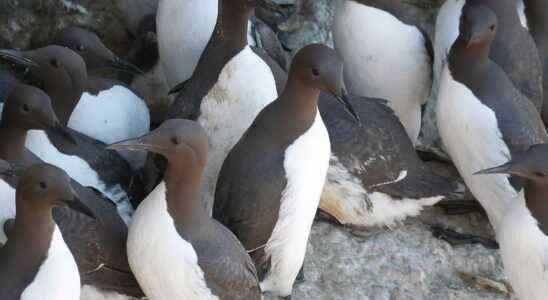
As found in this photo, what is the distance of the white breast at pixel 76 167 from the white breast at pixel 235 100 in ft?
1.66

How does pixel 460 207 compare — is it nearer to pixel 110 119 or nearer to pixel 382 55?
pixel 382 55

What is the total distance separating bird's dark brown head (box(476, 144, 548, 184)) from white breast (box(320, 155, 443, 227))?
1.10 metres

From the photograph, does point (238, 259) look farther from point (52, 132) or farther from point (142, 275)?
point (52, 132)

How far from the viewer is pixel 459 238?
7.30 meters

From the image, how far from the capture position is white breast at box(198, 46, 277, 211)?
21.7ft

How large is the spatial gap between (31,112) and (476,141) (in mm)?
2398

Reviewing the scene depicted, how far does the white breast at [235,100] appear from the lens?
662cm

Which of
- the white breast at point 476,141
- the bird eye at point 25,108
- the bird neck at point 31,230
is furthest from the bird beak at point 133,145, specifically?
the white breast at point 476,141

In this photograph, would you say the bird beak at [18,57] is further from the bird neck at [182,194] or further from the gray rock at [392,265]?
the gray rock at [392,265]

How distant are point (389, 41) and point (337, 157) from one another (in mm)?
922

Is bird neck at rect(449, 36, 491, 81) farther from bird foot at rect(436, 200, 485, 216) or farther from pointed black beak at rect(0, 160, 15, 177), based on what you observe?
pointed black beak at rect(0, 160, 15, 177)

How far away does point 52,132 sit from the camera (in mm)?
6391

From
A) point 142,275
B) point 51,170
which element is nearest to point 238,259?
point 142,275

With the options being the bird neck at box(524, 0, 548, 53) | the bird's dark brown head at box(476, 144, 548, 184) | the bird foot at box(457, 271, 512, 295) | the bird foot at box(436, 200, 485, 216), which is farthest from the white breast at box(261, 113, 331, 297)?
the bird neck at box(524, 0, 548, 53)
